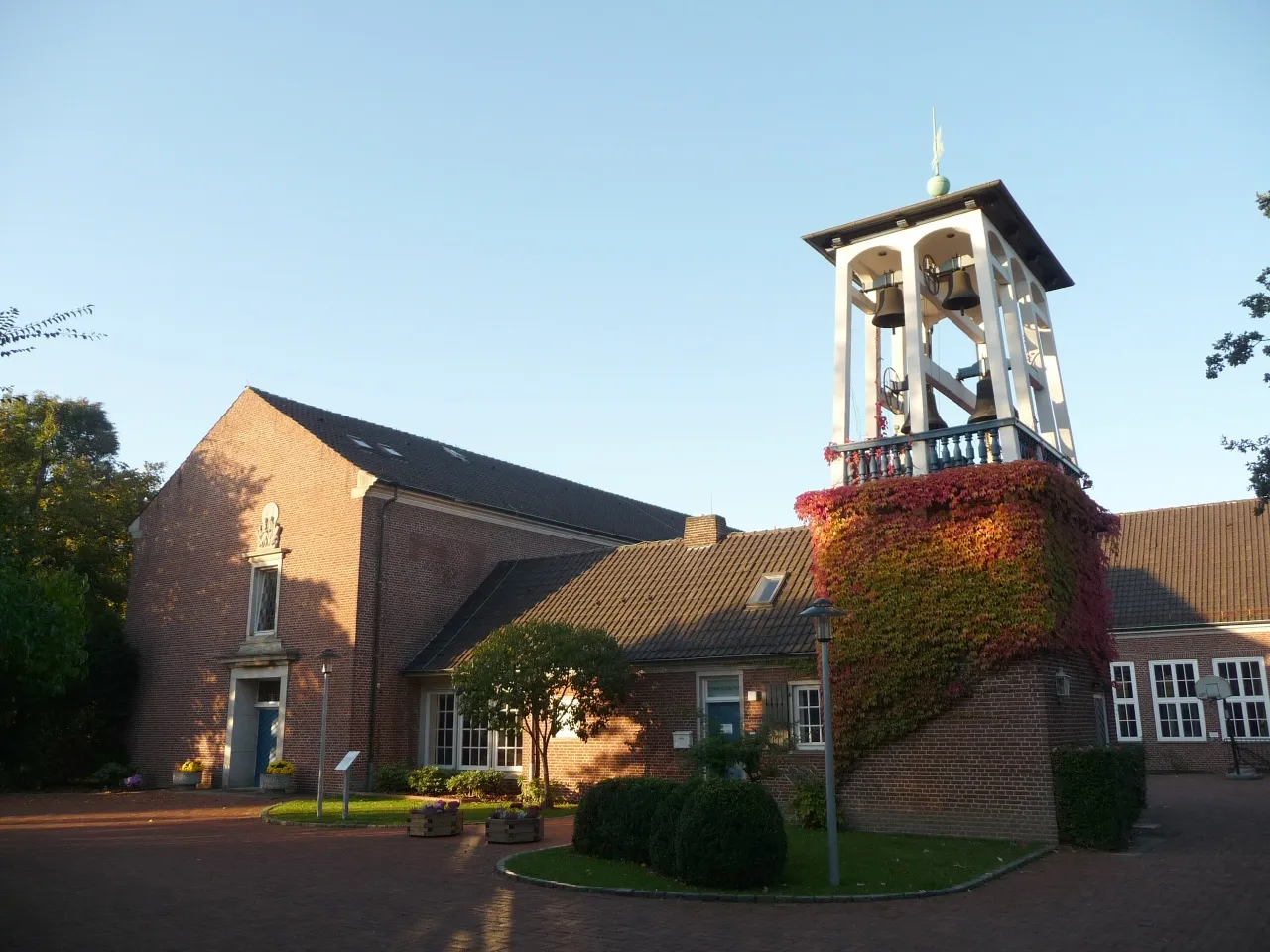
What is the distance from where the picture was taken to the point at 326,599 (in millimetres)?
24797

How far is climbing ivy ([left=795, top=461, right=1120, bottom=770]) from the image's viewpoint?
50.2 ft

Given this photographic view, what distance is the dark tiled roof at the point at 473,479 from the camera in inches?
1069

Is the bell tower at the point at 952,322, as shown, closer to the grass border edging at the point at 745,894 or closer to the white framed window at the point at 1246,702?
the grass border edging at the point at 745,894

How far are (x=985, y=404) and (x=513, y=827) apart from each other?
397 inches

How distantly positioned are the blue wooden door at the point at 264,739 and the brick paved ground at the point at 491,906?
10.3 meters

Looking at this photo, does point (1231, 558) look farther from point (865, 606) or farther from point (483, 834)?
point (483, 834)

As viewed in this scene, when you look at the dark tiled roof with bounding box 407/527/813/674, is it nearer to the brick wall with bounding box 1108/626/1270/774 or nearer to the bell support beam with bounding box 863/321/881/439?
the bell support beam with bounding box 863/321/881/439

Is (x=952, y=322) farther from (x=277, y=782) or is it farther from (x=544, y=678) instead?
(x=277, y=782)

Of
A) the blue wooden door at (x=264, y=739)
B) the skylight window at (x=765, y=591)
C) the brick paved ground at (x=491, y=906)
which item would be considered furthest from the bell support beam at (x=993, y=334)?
the blue wooden door at (x=264, y=739)

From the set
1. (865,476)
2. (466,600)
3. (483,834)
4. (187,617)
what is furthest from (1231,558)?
(187,617)

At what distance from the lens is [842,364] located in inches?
713

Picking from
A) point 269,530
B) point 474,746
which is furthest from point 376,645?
point 269,530

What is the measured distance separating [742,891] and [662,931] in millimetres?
1989

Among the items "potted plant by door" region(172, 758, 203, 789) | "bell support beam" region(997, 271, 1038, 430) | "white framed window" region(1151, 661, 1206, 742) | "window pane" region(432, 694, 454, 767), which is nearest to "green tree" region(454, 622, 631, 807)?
"window pane" region(432, 694, 454, 767)
